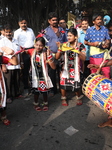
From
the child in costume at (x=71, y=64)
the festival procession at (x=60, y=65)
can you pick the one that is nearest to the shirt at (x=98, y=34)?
the festival procession at (x=60, y=65)

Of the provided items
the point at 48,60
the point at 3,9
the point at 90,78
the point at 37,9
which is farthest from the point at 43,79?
the point at 3,9

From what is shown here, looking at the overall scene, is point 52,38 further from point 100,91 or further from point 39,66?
point 100,91

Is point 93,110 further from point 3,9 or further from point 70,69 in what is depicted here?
point 3,9

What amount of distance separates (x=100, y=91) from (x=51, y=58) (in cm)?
100

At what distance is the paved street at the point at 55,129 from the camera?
2.11 m

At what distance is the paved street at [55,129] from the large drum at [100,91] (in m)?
0.45

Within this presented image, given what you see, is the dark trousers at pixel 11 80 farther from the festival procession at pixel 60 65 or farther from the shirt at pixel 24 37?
the shirt at pixel 24 37

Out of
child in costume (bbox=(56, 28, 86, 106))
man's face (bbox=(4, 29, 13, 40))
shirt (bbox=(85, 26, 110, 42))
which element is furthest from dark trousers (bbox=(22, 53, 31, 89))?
shirt (bbox=(85, 26, 110, 42))

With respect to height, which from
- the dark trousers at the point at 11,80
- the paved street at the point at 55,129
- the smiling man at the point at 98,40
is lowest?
the paved street at the point at 55,129

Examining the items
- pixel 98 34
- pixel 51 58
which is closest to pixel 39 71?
pixel 51 58

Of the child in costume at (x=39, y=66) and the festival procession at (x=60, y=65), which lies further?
the child in costume at (x=39, y=66)

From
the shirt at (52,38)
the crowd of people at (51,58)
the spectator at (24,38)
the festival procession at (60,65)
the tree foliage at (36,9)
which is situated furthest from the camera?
the tree foliage at (36,9)

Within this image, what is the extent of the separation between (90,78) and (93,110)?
899 mm

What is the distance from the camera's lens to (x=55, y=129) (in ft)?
8.05
